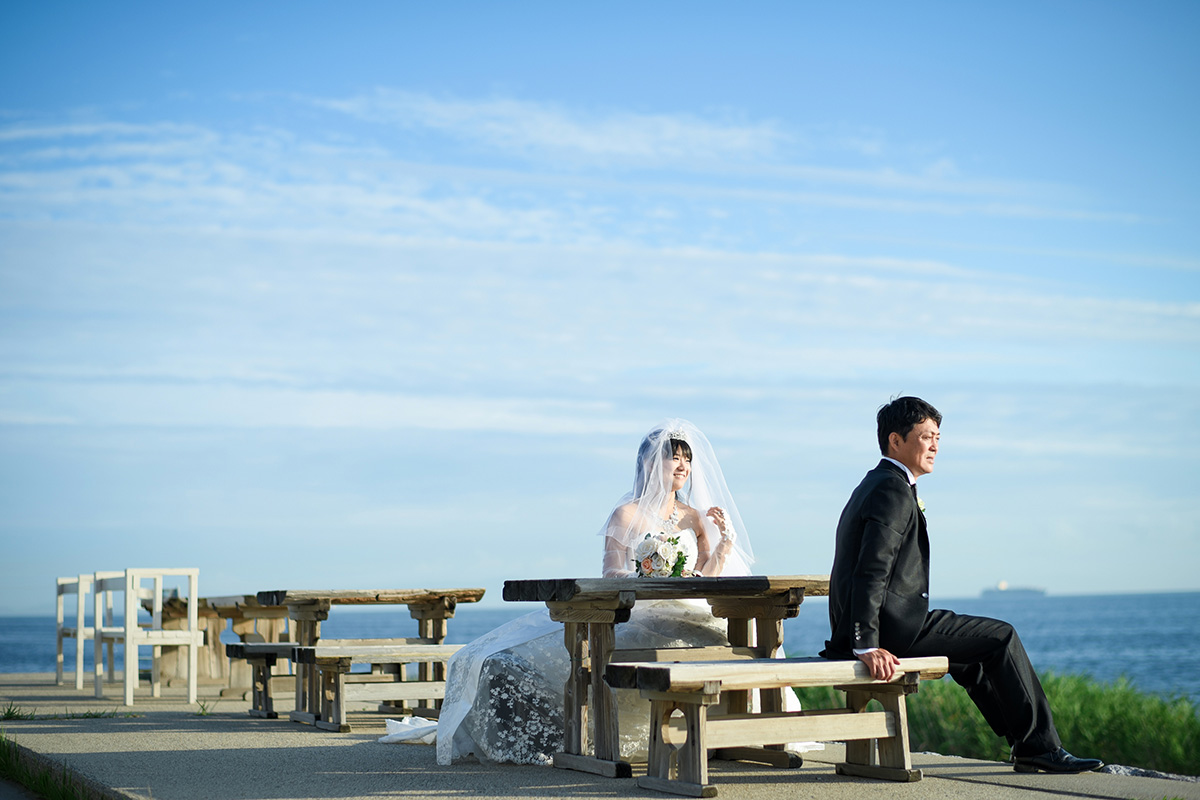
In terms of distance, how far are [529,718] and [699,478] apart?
81.1 inches

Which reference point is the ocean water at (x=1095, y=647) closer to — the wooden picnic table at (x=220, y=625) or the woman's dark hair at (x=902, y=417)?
the wooden picnic table at (x=220, y=625)

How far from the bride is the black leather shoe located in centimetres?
177

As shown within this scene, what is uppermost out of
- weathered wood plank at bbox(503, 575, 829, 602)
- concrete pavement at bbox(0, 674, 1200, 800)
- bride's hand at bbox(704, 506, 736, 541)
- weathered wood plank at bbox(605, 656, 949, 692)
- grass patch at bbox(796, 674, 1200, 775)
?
bride's hand at bbox(704, 506, 736, 541)

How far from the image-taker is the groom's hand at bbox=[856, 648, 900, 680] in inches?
204

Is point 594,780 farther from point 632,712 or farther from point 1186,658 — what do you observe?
point 1186,658

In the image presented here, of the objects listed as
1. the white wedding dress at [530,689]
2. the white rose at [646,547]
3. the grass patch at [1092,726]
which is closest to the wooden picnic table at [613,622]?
the white wedding dress at [530,689]

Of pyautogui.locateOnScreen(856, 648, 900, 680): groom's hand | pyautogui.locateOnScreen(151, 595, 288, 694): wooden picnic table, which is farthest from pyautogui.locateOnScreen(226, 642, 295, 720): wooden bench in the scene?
pyautogui.locateOnScreen(856, 648, 900, 680): groom's hand

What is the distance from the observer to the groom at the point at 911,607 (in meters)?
5.40

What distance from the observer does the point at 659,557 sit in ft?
22.1

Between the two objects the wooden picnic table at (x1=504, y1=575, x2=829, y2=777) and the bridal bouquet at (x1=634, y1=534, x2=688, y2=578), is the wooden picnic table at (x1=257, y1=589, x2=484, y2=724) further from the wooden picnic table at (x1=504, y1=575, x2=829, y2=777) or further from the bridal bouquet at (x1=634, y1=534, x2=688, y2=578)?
the wooden picnic table at (x1=504, y1=575, x2=829, y2=777)

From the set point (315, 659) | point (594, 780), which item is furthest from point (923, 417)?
point (315, 659)

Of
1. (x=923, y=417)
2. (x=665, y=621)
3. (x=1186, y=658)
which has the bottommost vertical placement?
(x=1186, y=658)

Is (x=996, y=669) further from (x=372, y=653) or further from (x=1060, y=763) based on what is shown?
(x=372, y=653)

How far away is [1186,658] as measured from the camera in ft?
180
